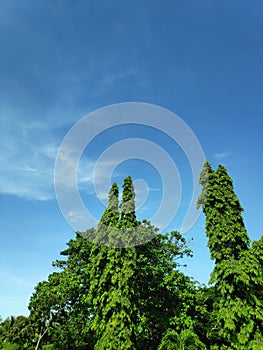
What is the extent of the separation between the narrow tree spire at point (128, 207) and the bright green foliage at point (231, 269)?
476 centimetres

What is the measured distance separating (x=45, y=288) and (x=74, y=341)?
642 cm

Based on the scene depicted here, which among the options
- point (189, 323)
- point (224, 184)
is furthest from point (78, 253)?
point (224, 184)

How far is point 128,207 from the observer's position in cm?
1912

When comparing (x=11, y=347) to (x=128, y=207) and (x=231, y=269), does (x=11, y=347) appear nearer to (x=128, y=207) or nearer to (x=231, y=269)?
(x=128, y=207)

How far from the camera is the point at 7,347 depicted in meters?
28.2

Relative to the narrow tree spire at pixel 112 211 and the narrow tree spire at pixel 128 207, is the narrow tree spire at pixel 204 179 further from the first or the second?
the narrow tree spire at pixel 112 211

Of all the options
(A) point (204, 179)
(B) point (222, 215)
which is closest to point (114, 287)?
(B) point (222, 215)

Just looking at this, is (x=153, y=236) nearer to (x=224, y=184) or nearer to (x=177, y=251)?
(x=177, y=251)

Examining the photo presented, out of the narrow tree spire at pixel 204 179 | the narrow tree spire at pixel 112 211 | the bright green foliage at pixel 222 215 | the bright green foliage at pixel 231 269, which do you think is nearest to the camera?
the bright green foliage at pixel 231 269

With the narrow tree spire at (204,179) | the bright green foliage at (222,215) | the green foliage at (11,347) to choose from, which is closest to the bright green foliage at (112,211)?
the narrow tree spire at (204,179)

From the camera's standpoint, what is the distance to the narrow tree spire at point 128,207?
18.5 meters

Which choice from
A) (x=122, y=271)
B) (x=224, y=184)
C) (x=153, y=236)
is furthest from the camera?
(x=153, y=236)

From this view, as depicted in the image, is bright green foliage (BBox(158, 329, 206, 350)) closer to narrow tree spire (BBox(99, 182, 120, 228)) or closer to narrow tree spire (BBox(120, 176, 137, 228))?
narrow tree spire (BBox(120, 176, 137, 228))

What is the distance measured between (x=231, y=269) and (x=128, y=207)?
7.55 m
